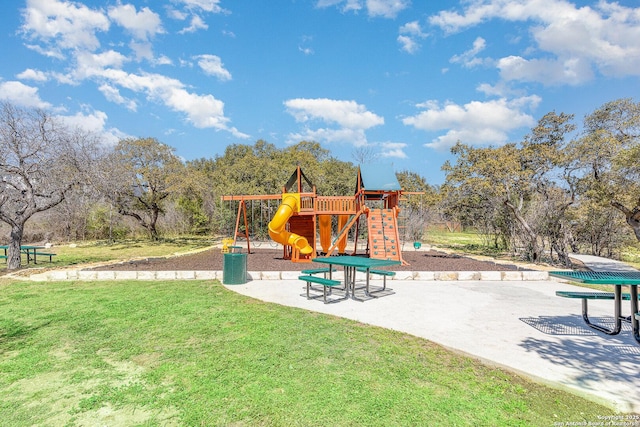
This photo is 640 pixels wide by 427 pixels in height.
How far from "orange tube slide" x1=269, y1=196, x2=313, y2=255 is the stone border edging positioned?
2.34 meters

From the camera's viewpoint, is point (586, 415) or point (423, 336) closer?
point (586, 415)

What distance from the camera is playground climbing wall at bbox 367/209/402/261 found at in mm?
11945

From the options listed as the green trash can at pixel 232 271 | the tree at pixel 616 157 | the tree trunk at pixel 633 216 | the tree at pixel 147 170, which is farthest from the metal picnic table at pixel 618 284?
the tree at pixel 147 170

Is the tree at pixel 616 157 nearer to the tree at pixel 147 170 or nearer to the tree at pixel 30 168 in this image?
the tree at pixel 30 168

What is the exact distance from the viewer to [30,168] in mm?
10312

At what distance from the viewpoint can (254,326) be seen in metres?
4.91

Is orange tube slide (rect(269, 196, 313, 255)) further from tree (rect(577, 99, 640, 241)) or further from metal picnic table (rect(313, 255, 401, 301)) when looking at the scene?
tree (rect(577, 99, 640, 241))

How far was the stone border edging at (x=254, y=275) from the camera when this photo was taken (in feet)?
29.5

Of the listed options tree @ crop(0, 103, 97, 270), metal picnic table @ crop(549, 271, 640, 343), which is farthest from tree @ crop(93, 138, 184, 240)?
metal picnic table @ crop(549, 271, 640, 343)

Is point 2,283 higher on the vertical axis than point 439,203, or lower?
lower

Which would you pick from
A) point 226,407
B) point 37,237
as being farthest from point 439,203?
point 37,237

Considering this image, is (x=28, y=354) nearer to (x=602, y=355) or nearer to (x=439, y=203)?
(x=602, y=355)

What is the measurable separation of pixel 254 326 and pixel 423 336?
2420mm

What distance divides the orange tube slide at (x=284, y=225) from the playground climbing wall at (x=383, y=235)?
2.37 metres
